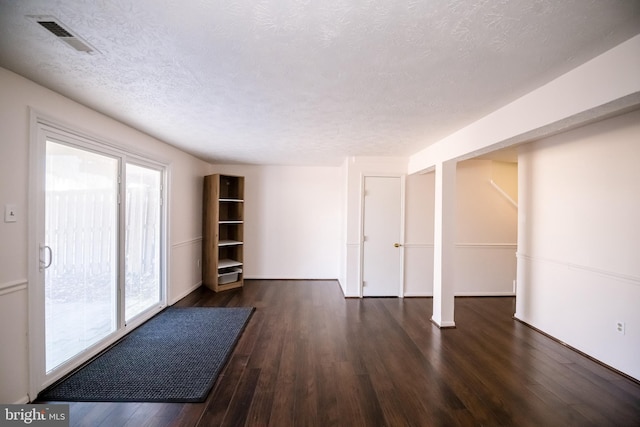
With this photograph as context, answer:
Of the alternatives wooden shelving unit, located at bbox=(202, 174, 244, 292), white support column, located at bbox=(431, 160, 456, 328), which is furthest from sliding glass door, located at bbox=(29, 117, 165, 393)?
white support column, located at bbox=(431, 160, 456, 328)

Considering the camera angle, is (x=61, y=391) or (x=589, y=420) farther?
(x=61, y=391)

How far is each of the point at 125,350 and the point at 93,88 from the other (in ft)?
7.86

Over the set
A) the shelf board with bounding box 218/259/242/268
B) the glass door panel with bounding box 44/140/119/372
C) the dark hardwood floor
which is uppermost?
the glass door panel with bounding box 44/140/119/372

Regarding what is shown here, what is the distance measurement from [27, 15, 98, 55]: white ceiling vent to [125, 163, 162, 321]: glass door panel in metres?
1.76

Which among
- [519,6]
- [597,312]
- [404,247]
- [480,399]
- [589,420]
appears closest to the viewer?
[519,6]

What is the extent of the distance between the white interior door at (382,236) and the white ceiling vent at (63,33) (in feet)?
11.5

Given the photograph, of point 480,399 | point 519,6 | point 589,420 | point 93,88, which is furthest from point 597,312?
point 93,88

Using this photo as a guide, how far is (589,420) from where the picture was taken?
1707 millimetres

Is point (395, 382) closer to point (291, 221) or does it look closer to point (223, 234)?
point (291, 221)

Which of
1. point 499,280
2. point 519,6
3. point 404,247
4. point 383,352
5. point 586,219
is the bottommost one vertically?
point 383,352

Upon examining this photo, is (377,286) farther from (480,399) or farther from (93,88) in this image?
(93,88)

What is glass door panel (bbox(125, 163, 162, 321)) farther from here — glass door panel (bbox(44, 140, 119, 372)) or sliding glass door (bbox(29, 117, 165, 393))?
glass door panel (bbox(44, 140, 119, 372))

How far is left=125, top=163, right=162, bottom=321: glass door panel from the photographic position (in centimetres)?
291

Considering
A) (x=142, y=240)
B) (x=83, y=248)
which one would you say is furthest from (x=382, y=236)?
(x=83, y=248)
